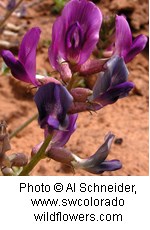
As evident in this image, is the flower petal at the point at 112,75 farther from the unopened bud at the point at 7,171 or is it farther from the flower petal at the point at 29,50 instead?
the unopened bud at the point at 7,171

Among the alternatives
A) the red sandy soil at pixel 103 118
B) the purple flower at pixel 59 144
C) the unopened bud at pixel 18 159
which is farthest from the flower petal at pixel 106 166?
the red sandy soil at pixel 103 118

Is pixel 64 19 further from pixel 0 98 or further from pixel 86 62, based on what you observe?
pixel 0 98

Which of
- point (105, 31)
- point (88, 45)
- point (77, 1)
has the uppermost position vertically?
point (77, 1)

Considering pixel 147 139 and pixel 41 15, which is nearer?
pixel 147 139

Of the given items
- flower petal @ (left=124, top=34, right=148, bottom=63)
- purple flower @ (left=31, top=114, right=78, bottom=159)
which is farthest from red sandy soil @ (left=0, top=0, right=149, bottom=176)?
flower petal @ (left=124, top=34, right=148, bottom=63)

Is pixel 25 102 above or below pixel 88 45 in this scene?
below

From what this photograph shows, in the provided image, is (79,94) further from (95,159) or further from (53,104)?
(95,159)

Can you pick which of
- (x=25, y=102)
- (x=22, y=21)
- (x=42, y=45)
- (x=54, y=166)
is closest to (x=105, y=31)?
(x=54, y=166)
